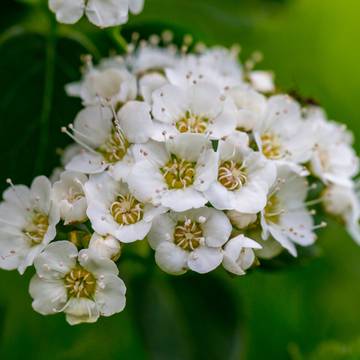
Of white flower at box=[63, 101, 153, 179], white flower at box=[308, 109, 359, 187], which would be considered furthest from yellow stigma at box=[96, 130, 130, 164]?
white flower at box=[308, 109, 359, 187]

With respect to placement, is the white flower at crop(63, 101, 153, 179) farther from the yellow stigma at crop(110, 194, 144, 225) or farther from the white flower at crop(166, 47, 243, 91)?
the white flower at crop(166, 47, 243, 91)

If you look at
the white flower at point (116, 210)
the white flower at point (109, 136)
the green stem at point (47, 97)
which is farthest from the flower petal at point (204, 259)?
the green stem at point (47, 97)

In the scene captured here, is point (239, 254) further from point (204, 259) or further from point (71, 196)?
point (71, 196)

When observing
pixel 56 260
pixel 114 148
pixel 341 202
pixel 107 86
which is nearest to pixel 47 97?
pixel 107 86

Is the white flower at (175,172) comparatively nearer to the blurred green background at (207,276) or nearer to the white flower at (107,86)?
the white flower at (107,86)

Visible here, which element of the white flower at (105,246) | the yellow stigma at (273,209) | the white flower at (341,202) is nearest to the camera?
the white flower at (105,246)

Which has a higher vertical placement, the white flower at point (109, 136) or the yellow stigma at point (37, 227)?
the white flower at point (109, 136)

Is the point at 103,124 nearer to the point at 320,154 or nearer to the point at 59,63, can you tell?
the point at 59,63
